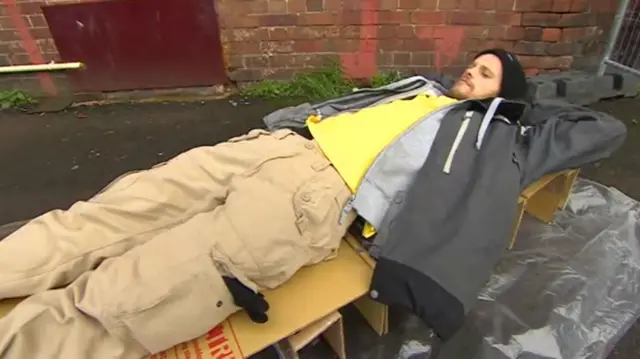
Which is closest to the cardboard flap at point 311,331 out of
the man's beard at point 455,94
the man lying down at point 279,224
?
the man lying down at point 279,224

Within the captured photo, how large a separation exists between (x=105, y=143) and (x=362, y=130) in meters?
1.34

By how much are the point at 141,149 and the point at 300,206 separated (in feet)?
4.08

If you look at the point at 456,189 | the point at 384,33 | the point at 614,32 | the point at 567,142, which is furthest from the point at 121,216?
the point at 614,32

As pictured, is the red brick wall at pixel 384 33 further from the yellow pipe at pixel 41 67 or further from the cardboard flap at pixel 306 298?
the cardboard flap at pixel 306 298

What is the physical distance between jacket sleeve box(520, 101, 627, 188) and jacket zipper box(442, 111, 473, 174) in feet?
0.53

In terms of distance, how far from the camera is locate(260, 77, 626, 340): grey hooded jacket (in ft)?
3.72

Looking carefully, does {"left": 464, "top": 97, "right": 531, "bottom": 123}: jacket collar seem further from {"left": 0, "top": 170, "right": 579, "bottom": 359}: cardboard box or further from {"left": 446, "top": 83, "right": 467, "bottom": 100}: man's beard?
{"left": 0, "top": 170, "right": 579, "bottom": 359}: cardboard box

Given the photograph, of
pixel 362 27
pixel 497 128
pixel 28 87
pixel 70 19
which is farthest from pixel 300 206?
pixel 28 87

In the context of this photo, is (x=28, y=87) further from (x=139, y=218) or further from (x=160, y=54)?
(x=139, y=218)

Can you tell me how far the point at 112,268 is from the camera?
1.07 m

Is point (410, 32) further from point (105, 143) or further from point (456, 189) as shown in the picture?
point (105, 143)

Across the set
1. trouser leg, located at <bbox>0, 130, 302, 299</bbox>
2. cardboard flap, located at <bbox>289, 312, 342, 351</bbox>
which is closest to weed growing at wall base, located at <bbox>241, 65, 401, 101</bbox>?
trouser leg, located at <bbox>0, 130, 302, 299</bbox>

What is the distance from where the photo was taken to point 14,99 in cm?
255

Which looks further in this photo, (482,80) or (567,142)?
(482,80)
